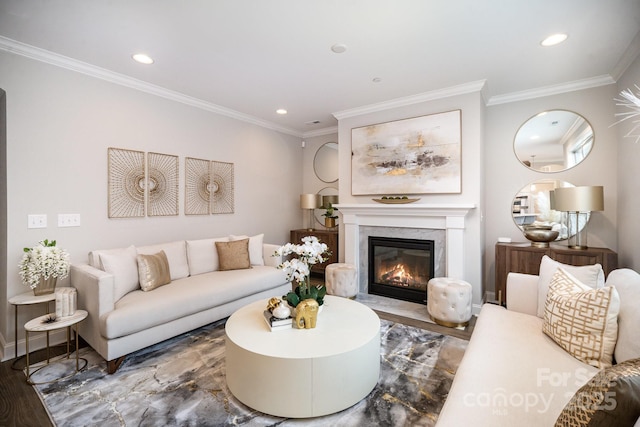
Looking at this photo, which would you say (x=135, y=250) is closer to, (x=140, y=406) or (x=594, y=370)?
(x=140, y=406)

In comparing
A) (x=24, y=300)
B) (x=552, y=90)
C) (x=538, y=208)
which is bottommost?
→ (x=24, y=300)

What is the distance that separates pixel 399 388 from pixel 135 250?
8.82 ft

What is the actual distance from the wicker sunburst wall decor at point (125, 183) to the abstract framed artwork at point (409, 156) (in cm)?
274

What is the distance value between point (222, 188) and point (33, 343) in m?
2.49

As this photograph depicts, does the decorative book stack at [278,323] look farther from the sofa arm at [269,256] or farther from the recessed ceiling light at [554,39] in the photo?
the recessed ceiling light at [554,39]

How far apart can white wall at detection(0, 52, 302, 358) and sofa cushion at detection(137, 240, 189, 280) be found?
37 cm

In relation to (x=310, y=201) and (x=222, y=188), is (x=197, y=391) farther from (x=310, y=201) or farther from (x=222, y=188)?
(x=310, y=201)

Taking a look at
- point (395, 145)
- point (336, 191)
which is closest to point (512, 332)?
point (395, 145)

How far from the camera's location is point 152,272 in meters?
2.78

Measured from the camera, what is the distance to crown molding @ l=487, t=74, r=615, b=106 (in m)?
3.16

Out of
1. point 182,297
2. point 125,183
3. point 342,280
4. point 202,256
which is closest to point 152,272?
point 182,297

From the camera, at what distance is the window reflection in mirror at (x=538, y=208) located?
346 centimetres

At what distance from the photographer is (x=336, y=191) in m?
5.23

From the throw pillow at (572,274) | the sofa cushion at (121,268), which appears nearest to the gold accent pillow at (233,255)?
the sofa cushion at (121,268)
